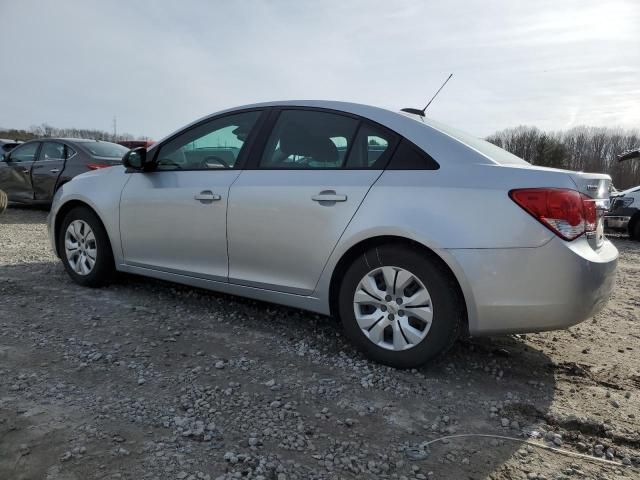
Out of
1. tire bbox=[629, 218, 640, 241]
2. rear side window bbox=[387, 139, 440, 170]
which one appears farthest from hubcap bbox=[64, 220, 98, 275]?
tire bbox=[629, 218, 640, 241]

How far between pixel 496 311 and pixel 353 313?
2.78 ft

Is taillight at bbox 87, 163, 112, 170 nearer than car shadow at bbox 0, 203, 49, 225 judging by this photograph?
Yes

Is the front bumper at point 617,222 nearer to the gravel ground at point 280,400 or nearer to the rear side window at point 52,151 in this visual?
the gravel ground at point 280,400

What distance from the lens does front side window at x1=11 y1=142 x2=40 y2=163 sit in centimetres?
955

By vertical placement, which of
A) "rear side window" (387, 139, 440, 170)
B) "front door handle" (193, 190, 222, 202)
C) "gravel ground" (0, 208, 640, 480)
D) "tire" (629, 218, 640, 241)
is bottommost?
"gravel ground" (0, 208, 640, 480)

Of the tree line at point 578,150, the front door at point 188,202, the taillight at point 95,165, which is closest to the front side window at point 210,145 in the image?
the front door at point 188,202

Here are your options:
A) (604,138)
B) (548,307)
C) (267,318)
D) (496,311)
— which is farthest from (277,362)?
(604,138)

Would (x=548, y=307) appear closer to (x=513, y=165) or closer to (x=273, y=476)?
(x=513, y=165)

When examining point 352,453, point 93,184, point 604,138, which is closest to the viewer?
point 352,453

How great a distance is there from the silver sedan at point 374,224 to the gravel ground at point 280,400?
1.12ft

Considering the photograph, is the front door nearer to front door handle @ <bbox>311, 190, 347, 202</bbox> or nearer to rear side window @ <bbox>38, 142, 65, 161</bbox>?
front door handle @ <bbox>311, 190, 347, 202</bbox>

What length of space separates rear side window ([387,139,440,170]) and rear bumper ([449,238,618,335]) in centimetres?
56

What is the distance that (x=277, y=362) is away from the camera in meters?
3.12

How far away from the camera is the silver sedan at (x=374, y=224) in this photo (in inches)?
105
